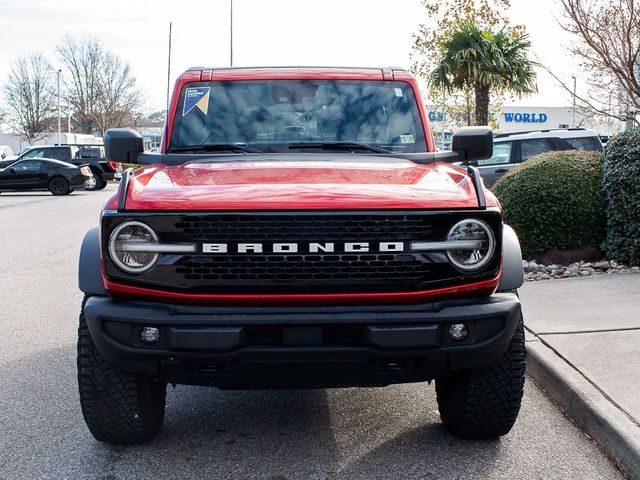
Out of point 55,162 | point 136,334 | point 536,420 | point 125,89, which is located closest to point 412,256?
point 136,334

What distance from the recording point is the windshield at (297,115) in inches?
181

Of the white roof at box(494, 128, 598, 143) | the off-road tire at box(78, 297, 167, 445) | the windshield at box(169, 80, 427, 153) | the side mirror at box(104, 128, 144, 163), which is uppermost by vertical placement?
the windshield at box(169, 80, 427, 153)

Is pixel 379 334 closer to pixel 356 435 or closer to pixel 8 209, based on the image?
pixel 356 435

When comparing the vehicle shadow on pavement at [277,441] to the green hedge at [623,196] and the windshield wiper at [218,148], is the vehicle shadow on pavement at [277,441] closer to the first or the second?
the windshield wiper at [218,148]

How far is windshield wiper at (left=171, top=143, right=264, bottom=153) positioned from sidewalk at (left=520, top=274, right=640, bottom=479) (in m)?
2.25

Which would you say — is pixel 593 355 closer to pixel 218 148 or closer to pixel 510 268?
pixel 510 268

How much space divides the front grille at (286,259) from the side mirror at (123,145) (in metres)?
1.37

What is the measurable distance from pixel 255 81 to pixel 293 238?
6.11ft

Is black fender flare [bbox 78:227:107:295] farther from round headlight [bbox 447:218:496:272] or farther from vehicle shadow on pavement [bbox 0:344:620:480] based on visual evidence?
round headlight [bbox 447:218:496:272]

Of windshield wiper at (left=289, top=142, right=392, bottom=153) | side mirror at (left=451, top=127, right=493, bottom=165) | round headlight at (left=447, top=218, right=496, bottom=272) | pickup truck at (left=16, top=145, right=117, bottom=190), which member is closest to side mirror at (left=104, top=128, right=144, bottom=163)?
windshield wiper at (left=289, top=142, right=392, bottom=153)

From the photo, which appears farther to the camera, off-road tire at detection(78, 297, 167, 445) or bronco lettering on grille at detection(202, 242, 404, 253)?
off-road tire at detection(78, 297, 167, 445)

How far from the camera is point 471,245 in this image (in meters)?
3.34

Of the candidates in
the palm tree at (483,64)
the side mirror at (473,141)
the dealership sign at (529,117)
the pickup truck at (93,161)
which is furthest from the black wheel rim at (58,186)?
the dealership sign at (529,117)

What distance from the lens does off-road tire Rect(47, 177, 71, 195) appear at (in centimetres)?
2805
